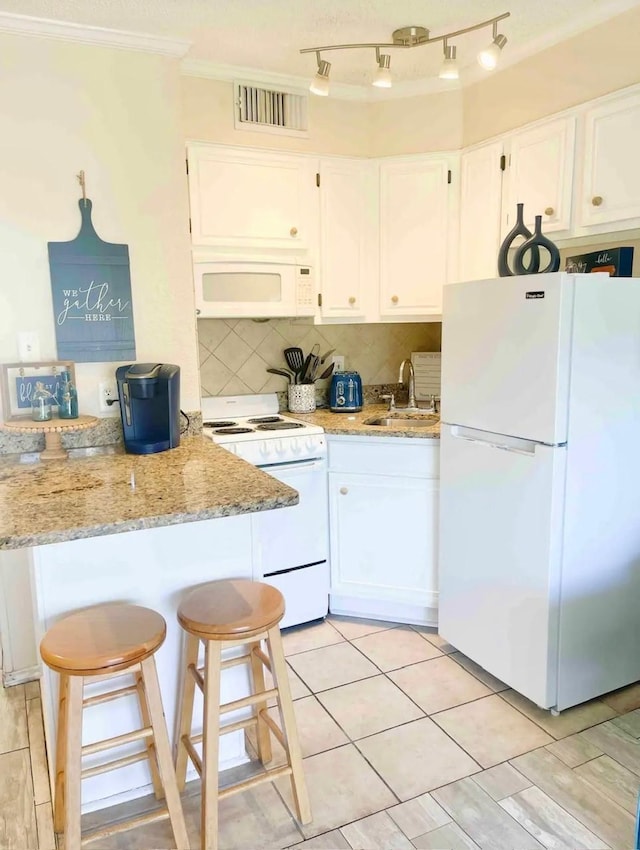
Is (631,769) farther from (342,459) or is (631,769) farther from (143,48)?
(143,48)

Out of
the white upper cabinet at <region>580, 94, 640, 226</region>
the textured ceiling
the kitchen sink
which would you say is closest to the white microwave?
the kitchen sink

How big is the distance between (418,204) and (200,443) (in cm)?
157

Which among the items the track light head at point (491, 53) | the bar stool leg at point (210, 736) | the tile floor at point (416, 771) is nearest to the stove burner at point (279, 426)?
the tile floor at point (416, 771)

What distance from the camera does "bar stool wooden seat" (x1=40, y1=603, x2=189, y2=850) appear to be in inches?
55.1

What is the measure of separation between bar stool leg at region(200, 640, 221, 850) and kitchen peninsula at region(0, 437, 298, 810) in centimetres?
28

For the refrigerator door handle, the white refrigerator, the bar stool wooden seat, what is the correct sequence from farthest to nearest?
the refrigerator door handle
the white refrigerator
the bar stool wooden seat

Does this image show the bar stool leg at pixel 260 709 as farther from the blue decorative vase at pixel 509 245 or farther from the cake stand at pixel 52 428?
the blue decorative vase at pixel 509 245

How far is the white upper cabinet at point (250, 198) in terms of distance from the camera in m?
2.67

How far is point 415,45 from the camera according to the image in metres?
2.34

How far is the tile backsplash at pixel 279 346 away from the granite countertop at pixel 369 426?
0.25m

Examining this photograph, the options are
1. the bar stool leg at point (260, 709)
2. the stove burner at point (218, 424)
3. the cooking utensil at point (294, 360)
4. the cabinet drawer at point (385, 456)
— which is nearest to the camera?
the bar stool leg at point (260, 709)

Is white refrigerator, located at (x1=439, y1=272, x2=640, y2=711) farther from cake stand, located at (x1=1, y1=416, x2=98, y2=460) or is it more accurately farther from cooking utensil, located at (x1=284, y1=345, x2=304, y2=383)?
cake stand, located at (x1=1, y1=416, x2=98, y2=460)

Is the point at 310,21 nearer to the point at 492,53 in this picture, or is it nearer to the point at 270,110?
the point at 270,110

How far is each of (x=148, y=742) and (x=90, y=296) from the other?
1517 mm
